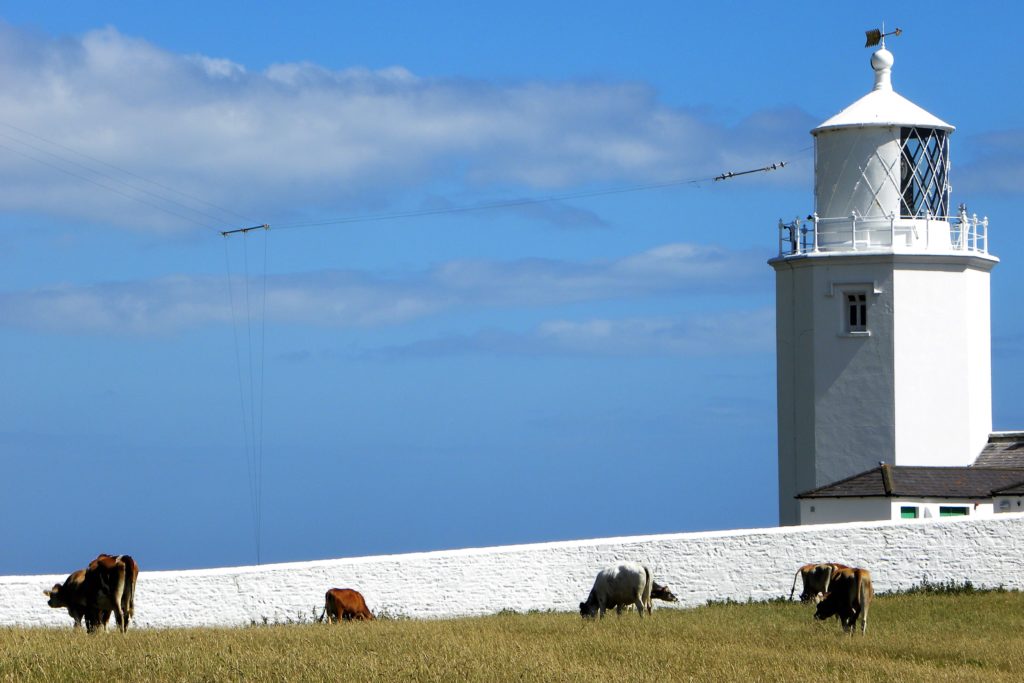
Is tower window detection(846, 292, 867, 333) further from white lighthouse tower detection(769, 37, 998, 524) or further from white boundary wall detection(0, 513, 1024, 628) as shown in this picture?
white boundary wall detection(0, 513, 1024, 628)

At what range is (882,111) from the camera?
1276 inches

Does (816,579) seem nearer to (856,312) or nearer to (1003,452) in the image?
(856,312)

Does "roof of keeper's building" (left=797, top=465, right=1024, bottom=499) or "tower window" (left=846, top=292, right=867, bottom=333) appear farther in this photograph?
"tower window" (left=846, top=292, right=867, bottom=333)

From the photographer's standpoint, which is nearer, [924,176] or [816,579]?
[816,579]

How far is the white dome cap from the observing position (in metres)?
32.2

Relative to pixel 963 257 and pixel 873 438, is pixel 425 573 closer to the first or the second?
pixel 873 438

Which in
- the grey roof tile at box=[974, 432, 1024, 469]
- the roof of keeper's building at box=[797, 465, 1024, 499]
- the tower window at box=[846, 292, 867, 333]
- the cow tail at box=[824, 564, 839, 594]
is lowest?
the cow tail at box=[824, 564, 839, 594]

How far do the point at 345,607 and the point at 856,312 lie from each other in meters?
13.9

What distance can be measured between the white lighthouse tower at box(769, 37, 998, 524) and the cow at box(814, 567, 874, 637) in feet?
35.7

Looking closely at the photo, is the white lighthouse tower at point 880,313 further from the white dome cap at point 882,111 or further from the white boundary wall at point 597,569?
the white boundary wall at point 597,569

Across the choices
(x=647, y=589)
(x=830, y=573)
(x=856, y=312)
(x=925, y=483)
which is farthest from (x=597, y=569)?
(x=856, y=312)

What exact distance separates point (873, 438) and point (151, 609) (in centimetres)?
1473

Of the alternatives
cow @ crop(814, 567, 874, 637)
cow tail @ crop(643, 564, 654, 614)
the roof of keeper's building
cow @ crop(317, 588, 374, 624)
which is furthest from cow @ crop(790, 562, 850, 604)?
cow @ crop(317, 588, 374, 624)

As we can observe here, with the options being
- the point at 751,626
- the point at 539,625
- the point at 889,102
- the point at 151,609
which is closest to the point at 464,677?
the point at 539,625
